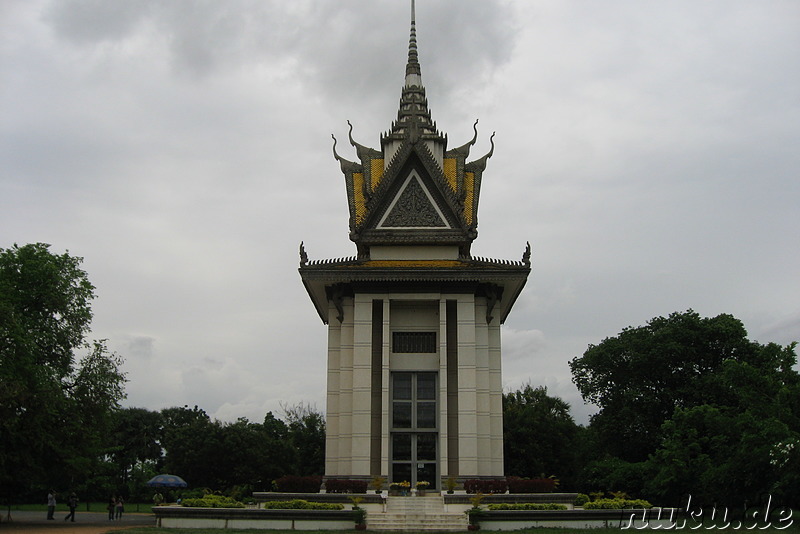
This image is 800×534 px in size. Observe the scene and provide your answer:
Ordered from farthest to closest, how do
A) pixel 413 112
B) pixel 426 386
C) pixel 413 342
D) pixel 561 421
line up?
pixel 561 421 < pixel 413 112 < pixel 413 342 < pixel 426 386

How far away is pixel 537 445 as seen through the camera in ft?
175

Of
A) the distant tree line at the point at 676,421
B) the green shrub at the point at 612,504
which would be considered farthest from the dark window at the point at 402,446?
the distant tree line at the point at 676,421

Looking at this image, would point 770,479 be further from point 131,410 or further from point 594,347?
point 131,410

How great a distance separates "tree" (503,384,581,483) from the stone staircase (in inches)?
1074

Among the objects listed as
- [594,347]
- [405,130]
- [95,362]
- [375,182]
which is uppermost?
[405,130]

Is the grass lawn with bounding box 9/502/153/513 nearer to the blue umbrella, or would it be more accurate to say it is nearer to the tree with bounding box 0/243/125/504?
the blue umbrella

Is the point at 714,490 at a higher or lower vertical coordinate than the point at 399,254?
lower

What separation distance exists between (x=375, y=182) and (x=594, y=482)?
21587 millimetres

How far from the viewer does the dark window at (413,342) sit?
32.4 meters

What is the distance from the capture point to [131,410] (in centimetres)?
8500

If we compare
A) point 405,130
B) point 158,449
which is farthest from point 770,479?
point 158,449

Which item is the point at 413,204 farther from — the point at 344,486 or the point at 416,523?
the point at 416,523

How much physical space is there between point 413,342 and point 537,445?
78.6 feet

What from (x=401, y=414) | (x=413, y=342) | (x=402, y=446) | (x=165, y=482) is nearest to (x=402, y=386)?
(x=401, y=414)
